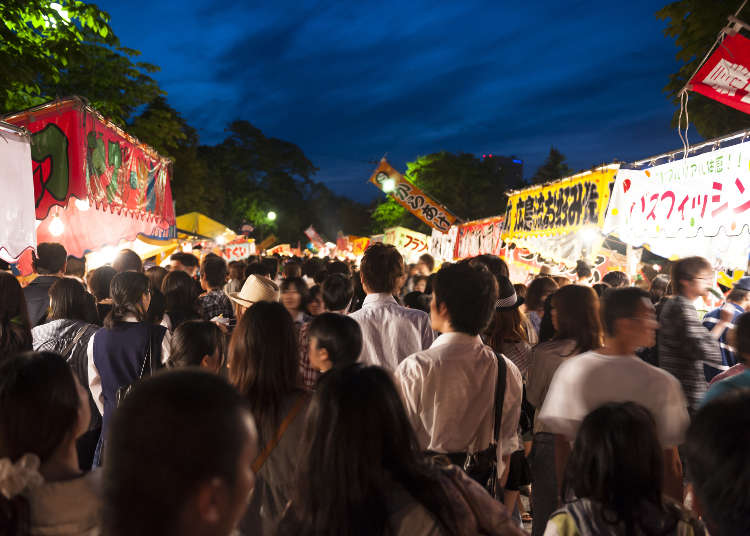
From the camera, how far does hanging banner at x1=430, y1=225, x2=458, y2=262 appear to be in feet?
53.8

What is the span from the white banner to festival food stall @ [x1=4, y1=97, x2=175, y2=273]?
321mm

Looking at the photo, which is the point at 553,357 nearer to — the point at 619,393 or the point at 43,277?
the point at 619,393

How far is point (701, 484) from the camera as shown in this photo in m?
1.63

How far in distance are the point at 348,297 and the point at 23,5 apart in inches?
232

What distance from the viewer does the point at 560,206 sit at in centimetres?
947

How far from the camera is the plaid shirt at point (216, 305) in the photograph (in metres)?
6.19

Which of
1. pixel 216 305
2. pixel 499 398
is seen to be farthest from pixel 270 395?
pixel 216 305

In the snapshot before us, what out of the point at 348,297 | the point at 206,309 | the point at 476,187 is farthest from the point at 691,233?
the point at 476,187

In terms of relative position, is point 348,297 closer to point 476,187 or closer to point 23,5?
point 23,5

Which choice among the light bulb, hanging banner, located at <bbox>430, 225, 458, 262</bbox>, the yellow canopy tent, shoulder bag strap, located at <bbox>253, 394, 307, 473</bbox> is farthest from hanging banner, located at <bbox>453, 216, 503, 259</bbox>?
shoulder bag strap, located at <bbox>253, 394, 307, 473</bbox>

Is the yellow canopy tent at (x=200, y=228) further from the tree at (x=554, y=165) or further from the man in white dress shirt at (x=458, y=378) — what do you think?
the tree at (x=554, y=165)

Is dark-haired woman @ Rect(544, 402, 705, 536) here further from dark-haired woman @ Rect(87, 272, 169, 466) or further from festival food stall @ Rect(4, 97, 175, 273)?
festival food stall @ Rect(4, 97, 175, 273)

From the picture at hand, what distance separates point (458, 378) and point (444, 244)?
47.9 ft

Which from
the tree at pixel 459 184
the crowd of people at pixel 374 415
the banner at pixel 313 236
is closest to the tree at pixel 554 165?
the tree at pixel 459 184
